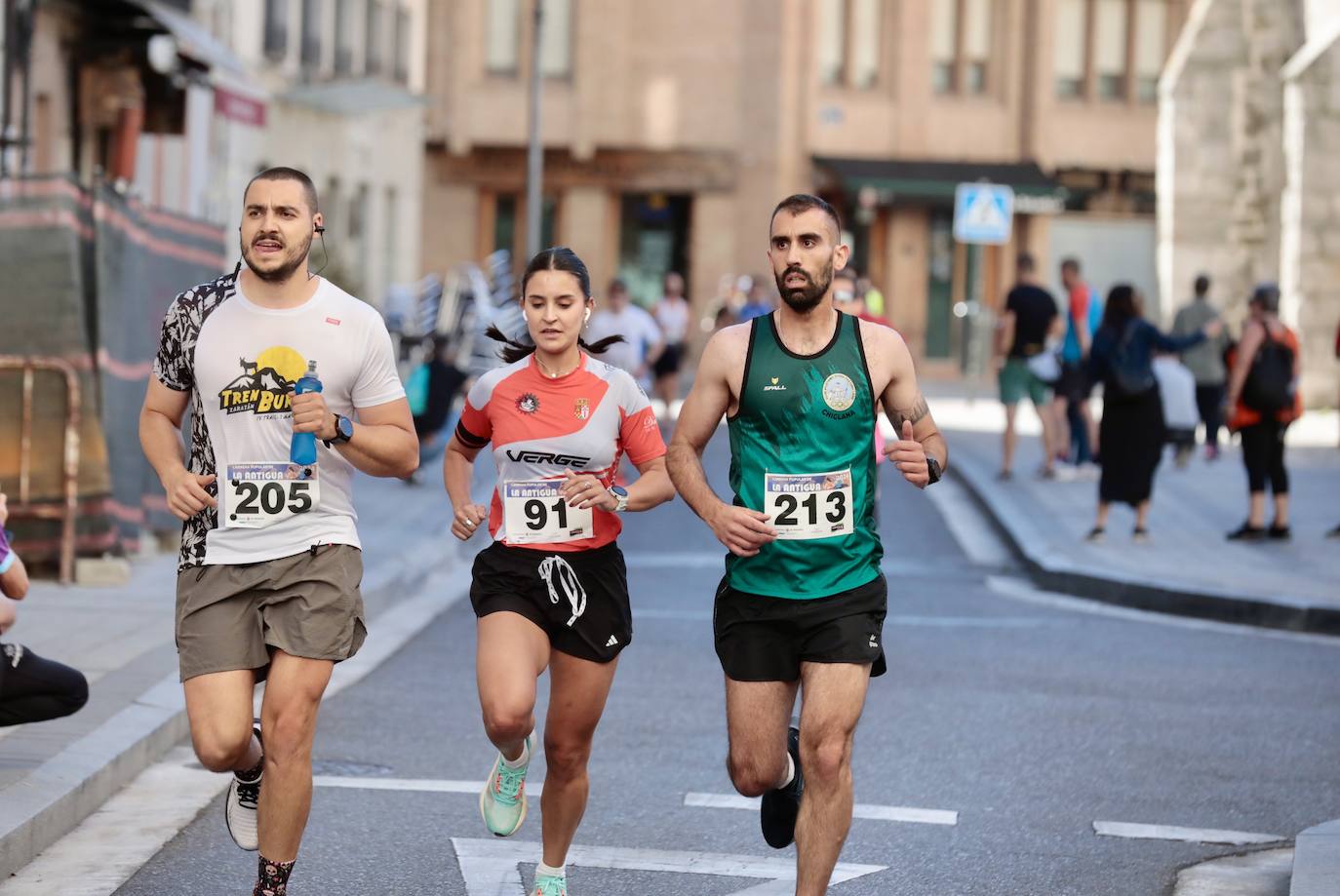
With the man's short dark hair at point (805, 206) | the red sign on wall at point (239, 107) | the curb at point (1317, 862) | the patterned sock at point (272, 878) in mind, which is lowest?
the curb at point (1317, 862)

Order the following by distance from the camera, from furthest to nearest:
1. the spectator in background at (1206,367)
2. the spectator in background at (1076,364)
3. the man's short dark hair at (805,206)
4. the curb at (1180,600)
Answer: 1. the spectator in background at (1206,367)
2. the spectator in background at (1076,364)
3. the curb at (1180,600)
4. the man's short dark hair at (805,206)

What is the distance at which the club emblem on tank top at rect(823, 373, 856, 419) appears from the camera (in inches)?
243

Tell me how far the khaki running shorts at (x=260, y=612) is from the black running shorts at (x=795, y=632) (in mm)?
970

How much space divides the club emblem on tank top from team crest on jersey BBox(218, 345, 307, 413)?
131cm

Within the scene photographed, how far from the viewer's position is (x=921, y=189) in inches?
1863

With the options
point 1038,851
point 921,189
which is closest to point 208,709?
point 1038,851

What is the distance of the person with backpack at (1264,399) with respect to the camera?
16.9 m

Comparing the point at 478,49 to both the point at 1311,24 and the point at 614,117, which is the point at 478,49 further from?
the point at 1311,24

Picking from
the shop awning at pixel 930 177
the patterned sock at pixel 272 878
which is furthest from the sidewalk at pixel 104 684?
the shop awning at pixel 930 177

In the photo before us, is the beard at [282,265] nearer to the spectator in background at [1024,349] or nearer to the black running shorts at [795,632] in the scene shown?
the black running shorts at [795,632]

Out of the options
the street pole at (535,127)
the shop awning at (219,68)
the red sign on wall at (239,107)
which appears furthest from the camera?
the street pole at (535,127)

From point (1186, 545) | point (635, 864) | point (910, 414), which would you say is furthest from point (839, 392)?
point (1186, 545)

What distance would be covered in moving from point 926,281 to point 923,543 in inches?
1219

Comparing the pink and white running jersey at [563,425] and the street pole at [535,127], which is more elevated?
the street pole at [535,127]
